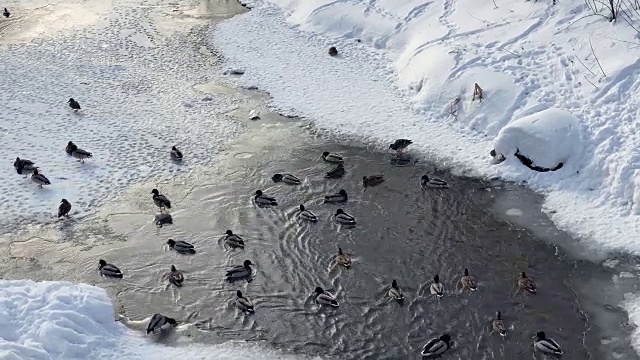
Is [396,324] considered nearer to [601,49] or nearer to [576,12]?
[601,49]

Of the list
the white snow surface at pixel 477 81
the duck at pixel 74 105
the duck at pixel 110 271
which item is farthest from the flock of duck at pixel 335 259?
the duck at pixel 74 105

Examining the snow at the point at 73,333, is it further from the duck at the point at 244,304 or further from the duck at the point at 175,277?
the duck at the point at 175,277

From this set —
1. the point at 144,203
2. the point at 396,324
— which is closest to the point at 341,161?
the point at 144,203

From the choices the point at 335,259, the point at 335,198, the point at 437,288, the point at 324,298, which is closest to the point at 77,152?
the point at 335,198

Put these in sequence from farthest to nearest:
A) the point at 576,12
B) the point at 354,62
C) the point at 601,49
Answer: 1. the point at 354,62
2. the point at 576,12
3. the point at 601,49

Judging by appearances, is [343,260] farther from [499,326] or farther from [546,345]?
[546,345]

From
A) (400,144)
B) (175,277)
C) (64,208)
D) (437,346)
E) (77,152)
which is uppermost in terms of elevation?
A: (437,346)
